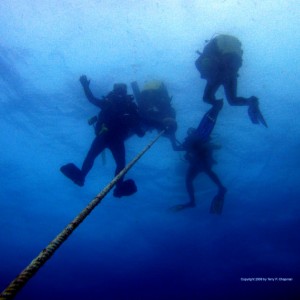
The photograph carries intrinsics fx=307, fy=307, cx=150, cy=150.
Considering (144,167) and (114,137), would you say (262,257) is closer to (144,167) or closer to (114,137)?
(144,167)

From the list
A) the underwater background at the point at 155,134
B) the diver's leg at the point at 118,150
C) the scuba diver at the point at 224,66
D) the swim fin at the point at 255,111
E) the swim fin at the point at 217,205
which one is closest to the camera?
the scuba diver at the point at 224,66

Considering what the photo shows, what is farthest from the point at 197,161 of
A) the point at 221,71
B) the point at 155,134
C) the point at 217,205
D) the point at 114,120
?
the point at 221,71

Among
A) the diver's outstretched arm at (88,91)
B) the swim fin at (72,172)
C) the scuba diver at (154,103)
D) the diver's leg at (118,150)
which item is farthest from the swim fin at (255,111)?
the swim fin at (72,172)

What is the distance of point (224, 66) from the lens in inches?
281

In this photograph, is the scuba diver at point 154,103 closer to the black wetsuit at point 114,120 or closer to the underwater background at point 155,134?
the black wetsuit at point 114,120

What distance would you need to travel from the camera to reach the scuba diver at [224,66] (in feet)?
22.4

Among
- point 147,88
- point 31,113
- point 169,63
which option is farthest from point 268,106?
point 31,113

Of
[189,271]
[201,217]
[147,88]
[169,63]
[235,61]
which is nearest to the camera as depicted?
[235,61]

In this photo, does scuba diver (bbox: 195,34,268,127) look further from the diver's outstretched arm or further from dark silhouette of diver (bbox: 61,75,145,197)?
the diver's outstretched arm

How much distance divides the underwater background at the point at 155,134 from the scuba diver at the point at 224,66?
7.65ft

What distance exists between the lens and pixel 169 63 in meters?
11.8

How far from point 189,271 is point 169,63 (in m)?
37.7

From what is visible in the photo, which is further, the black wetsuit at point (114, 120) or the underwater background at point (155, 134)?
the underwater background at point (155, 134)

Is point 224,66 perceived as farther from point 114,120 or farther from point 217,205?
point 217,205
